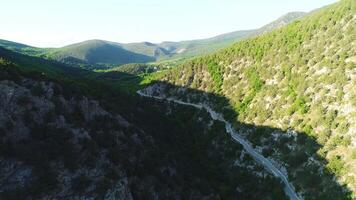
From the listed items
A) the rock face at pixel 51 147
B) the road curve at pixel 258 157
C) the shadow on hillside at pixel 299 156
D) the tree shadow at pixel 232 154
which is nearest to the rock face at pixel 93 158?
the rock face at pixel 51 147

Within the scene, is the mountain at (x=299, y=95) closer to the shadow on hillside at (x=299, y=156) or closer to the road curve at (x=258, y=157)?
the shadow on hillside at (x=299, y=156)

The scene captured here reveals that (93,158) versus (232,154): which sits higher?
(93,158)

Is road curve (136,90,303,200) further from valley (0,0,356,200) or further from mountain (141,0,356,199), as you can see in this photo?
mountain (141,0,356,199)

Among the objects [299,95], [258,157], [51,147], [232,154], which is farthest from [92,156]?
[299,95]

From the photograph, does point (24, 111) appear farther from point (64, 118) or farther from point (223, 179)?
point (223, 179)

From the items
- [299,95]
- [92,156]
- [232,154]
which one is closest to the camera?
[92,156]

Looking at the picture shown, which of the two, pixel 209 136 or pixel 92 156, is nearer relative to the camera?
pixel 92 156

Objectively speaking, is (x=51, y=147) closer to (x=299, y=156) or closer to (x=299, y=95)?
(x=299, y=156)
